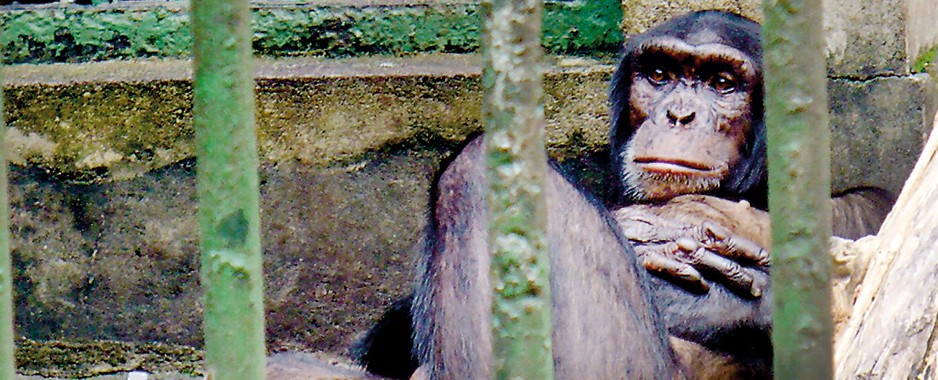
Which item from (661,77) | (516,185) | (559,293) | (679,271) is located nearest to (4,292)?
(516,185)

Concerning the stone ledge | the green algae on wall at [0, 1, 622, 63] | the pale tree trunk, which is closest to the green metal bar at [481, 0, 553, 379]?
the pale tree trunk

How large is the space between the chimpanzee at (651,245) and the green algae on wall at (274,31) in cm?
57

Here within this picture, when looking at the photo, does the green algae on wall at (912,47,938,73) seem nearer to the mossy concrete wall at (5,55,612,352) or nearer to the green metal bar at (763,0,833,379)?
the mossy concrete wall at (5,55,612,352)

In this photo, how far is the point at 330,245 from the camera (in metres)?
3.37

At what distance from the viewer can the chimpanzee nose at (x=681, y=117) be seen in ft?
9.37

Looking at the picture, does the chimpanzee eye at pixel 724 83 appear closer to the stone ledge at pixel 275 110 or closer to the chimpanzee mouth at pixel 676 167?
the chimpanzee mouth at pixel 676 167

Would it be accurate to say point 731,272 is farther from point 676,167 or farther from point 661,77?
point 661,77

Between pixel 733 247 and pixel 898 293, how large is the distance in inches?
29.8

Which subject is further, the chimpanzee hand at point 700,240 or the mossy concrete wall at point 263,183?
the mossy concrete wall at point 263,183

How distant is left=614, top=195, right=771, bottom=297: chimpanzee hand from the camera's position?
2637mm

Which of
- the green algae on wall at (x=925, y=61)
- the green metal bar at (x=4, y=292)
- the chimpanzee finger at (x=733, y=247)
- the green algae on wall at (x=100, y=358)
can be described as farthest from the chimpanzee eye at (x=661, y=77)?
the green metal bar at (x=4, y=292)

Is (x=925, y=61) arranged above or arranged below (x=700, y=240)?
above

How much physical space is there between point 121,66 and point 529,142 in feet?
8.20

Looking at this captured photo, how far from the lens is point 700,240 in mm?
2713
